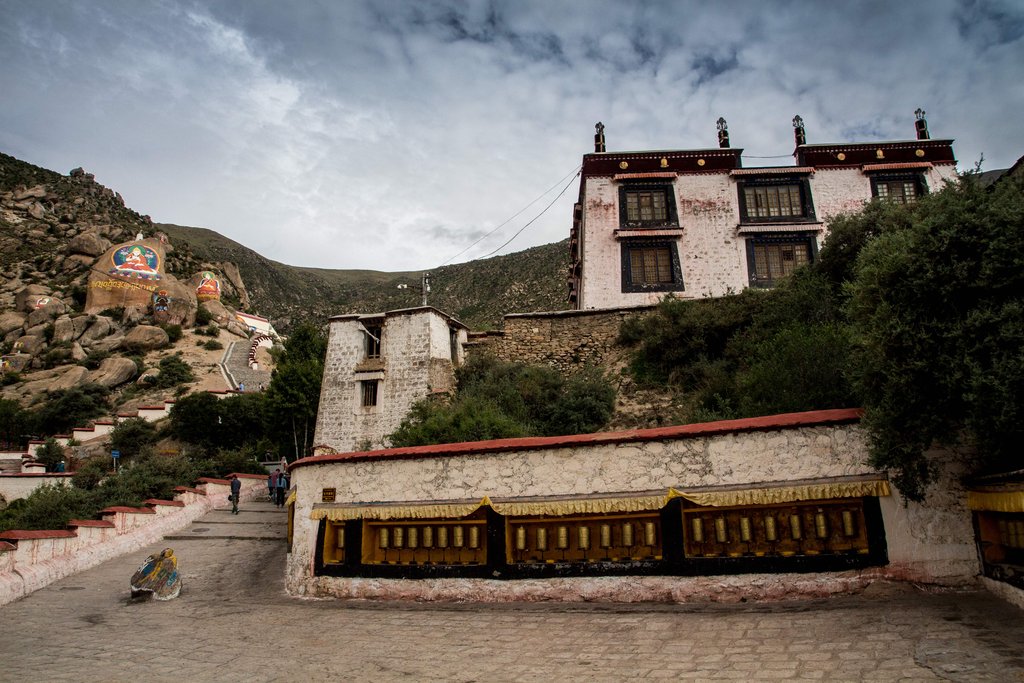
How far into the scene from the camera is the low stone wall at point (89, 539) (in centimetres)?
1191

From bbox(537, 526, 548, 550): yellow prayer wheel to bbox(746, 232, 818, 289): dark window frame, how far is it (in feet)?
62.0

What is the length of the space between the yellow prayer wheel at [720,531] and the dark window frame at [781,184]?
19.9m

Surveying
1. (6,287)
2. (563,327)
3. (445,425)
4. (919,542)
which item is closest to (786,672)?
(919,542)

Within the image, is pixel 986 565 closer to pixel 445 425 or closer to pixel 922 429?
pixel 922 429

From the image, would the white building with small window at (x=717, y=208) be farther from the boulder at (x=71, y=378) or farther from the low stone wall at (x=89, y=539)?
the boulder at (x=71, y=378)

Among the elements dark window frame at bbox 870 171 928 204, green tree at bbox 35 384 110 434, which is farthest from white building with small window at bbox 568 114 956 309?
green tree at bbox 35 384 110 434

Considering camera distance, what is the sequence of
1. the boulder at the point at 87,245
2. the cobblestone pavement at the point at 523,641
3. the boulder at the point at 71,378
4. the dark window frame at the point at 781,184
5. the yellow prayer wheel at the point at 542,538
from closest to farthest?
the cobblestone pavement at the point at 523,641, the yellow prayer wheel at the point at 542,538, the dark window frame at the point at 781,184, the boulder at the point at 71,378, the boulder at the point at 87,245

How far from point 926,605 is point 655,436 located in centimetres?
375

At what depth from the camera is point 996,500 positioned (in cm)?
712

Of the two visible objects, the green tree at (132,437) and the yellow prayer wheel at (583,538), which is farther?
the green tree at (132,437)

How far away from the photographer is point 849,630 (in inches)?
274

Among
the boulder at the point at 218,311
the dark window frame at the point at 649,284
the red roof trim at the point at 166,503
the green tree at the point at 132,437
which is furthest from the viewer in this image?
the boulder at the point at 218,311

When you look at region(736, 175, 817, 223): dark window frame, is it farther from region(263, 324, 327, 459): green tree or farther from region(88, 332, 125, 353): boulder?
region(88, 332, 125, 353): boulder

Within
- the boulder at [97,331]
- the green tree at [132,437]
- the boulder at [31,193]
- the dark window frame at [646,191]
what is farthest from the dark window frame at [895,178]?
the boulder at [31,193]
